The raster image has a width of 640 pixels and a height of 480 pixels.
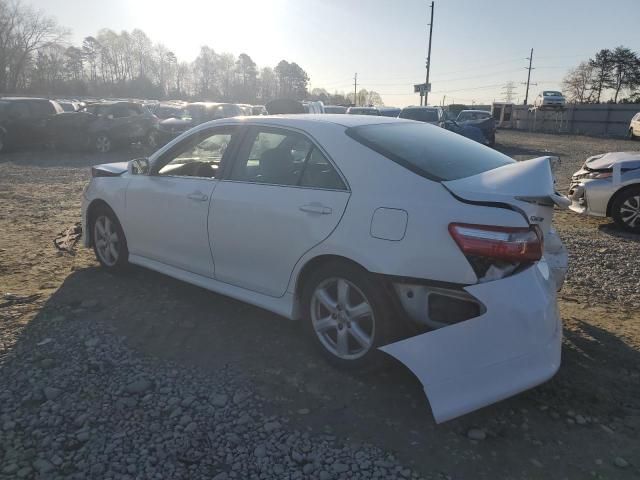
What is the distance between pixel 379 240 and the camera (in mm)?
2898

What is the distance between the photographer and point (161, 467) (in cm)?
243

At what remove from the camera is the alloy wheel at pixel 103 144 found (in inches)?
666

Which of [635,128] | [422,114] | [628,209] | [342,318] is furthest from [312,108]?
[635,128]

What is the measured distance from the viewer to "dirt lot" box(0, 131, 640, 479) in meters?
2.55

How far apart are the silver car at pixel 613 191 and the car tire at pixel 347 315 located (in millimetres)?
5162

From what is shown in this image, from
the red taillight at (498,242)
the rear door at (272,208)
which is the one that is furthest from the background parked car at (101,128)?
the red taillight at (498,242)

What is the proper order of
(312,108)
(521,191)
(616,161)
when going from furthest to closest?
(312,108), (616,161), (521,191)

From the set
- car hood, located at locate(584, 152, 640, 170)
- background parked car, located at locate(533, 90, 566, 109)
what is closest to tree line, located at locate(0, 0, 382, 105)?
background parked car, located at locate(533, 90, 566, 109)

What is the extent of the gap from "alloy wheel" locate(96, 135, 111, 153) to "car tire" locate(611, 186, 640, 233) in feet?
49.4

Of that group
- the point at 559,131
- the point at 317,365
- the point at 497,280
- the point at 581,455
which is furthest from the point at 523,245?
the point at 559,131

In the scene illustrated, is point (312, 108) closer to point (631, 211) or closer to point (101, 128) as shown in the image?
point (101, 128)

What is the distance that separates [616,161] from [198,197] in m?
5.93

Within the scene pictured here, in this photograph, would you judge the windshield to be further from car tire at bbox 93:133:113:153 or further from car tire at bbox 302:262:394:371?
car tire at bbox 302:262:394:371

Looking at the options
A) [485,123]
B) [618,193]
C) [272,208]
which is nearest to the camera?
[272,208]
